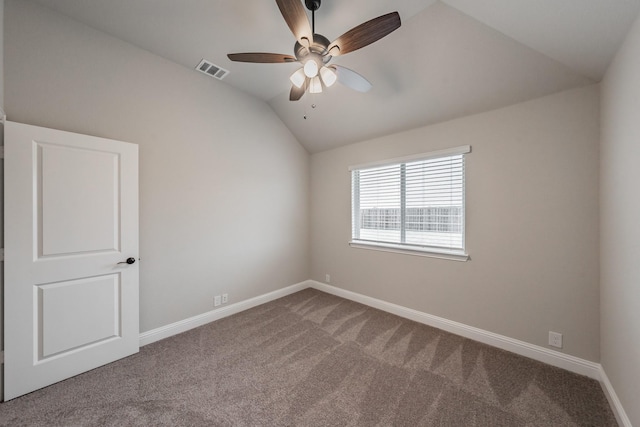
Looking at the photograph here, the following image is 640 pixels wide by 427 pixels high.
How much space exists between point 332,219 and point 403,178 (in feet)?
4.29

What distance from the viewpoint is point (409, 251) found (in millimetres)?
2998

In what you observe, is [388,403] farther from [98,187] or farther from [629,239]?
[98,187]

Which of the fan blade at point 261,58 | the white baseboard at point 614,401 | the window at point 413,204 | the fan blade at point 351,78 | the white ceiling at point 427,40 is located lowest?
the white baseboard at point 614,401

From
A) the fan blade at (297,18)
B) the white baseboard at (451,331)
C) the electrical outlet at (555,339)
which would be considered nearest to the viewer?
the fan blade at (297,18)

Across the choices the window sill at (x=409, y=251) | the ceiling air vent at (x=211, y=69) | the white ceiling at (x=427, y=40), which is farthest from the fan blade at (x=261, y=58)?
the window sill at (x=409, y=251)

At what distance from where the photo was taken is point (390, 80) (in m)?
2.49

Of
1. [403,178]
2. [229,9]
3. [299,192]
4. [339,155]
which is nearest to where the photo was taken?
[229,9]

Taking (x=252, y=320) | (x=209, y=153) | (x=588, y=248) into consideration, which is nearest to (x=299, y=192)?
(x=209, y=153)

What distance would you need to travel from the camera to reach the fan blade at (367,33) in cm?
135

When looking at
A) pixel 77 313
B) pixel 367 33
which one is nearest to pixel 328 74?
pixel 367 33

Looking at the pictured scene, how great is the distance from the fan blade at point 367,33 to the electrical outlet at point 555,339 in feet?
9.18

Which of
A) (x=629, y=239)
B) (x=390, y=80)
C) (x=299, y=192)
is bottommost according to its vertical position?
(x=629, y=239)

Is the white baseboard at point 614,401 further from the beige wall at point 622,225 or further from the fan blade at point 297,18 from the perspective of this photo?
the fan blade at point 297,18

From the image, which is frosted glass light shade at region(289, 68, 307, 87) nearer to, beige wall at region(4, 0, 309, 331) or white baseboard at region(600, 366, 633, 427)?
beige wall at region(4, 0, 309, 331)
